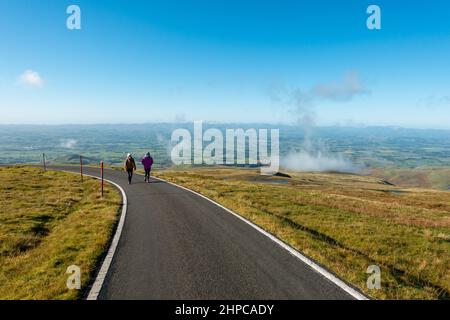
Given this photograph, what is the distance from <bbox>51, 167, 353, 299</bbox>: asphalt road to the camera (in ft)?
22.2

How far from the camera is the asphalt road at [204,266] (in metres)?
6.77

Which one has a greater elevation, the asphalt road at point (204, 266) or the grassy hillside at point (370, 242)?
the asphalt road at point (204, 266)

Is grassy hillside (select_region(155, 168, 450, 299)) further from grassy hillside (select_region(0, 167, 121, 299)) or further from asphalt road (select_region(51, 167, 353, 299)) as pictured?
grassy hillside (select_region(0, 167, 121, 299))

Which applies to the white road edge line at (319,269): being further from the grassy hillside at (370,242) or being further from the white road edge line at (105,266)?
the white road edge line at (105,266)

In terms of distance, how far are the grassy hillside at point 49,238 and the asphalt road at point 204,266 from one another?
889 mm

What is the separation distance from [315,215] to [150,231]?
34.3 ft

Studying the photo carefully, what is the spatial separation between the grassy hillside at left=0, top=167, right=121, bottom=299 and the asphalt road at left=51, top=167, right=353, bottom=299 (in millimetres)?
889

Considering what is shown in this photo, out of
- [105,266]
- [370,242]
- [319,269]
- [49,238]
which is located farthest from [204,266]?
[370,242]

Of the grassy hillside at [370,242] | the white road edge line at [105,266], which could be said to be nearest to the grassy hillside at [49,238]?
the white road edge line at [105,266]

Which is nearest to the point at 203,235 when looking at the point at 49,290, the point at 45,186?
the point at 49,290

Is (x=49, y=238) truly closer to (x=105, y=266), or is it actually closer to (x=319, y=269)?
(x=105, y=266)

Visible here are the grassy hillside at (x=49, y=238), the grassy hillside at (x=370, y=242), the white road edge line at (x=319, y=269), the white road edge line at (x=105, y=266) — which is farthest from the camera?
the grassy hillside at (x=370, y=242)

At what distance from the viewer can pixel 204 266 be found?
327 inches
